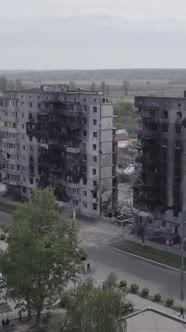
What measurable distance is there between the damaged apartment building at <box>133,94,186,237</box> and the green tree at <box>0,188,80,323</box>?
2689cm

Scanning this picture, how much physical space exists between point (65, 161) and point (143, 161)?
16.1 meters

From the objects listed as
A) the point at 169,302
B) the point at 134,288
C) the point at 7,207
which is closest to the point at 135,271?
the point at 134,288

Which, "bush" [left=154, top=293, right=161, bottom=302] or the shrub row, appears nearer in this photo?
the shrub row

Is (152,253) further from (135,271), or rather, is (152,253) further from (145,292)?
(145,292)

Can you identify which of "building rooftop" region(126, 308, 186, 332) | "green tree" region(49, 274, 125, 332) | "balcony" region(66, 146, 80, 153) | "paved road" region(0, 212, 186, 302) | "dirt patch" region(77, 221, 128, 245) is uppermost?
"balcony" region(66, 146, 80, 153)

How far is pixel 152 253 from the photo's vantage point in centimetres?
6812

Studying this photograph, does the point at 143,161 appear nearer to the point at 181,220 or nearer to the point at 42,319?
the point at 181,220

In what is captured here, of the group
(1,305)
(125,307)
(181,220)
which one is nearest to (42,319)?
(1,305)

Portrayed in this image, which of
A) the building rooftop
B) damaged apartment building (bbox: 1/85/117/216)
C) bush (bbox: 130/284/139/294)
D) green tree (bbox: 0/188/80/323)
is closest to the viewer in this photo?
green tree (bbox: 0/188/80/323)

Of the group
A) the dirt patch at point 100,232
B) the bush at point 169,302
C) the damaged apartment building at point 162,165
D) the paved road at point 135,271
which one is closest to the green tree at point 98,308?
the bush at point 169,302

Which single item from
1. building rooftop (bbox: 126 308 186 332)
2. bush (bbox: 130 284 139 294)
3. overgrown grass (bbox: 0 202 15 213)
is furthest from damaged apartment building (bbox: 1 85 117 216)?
building rooftop (bbox: 126 308 186 332)

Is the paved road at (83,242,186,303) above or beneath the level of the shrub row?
beneath

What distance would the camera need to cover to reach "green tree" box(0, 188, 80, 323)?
44.3 meters

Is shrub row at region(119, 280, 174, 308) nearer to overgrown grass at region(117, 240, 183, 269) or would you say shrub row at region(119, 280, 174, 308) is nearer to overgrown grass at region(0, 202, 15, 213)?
overgrown grass at region(117, 240, 183, 269)
